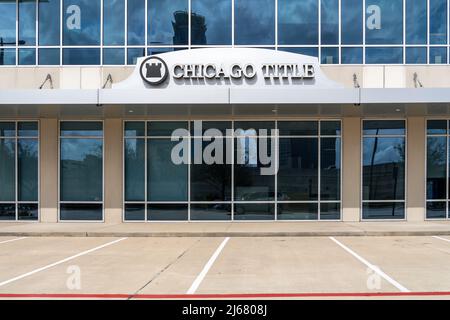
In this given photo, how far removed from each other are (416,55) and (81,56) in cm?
1271

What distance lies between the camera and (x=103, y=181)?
20828 millimetres

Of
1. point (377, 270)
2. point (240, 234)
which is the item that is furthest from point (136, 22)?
point (377, 270)

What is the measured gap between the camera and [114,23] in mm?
20719

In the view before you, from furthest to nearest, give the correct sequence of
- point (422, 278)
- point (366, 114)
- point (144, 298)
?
1. point (366, 114)
2. point (422, 278)
3. point (144, 298)

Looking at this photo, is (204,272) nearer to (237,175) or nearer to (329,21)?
(237,175)

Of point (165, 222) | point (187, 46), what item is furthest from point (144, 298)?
point (187, 46)

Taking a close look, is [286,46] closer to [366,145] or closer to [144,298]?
[366,145]

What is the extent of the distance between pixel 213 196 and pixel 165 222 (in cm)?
210

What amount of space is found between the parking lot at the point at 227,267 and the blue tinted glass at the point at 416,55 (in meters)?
7.21

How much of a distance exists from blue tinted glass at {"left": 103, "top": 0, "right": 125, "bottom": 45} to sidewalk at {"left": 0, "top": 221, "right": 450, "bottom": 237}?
7046mm

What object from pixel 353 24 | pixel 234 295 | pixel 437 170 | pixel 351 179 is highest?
pixel 353 24

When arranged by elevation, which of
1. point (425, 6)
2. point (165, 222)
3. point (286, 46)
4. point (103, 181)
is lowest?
point (165, 222)

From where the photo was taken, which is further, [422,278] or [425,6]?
[425,6]

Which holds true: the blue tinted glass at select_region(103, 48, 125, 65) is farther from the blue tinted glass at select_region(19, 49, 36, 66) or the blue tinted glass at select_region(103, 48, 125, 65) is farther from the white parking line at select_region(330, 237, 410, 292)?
the white parking line at select_region(330, 237, 410, 292)
